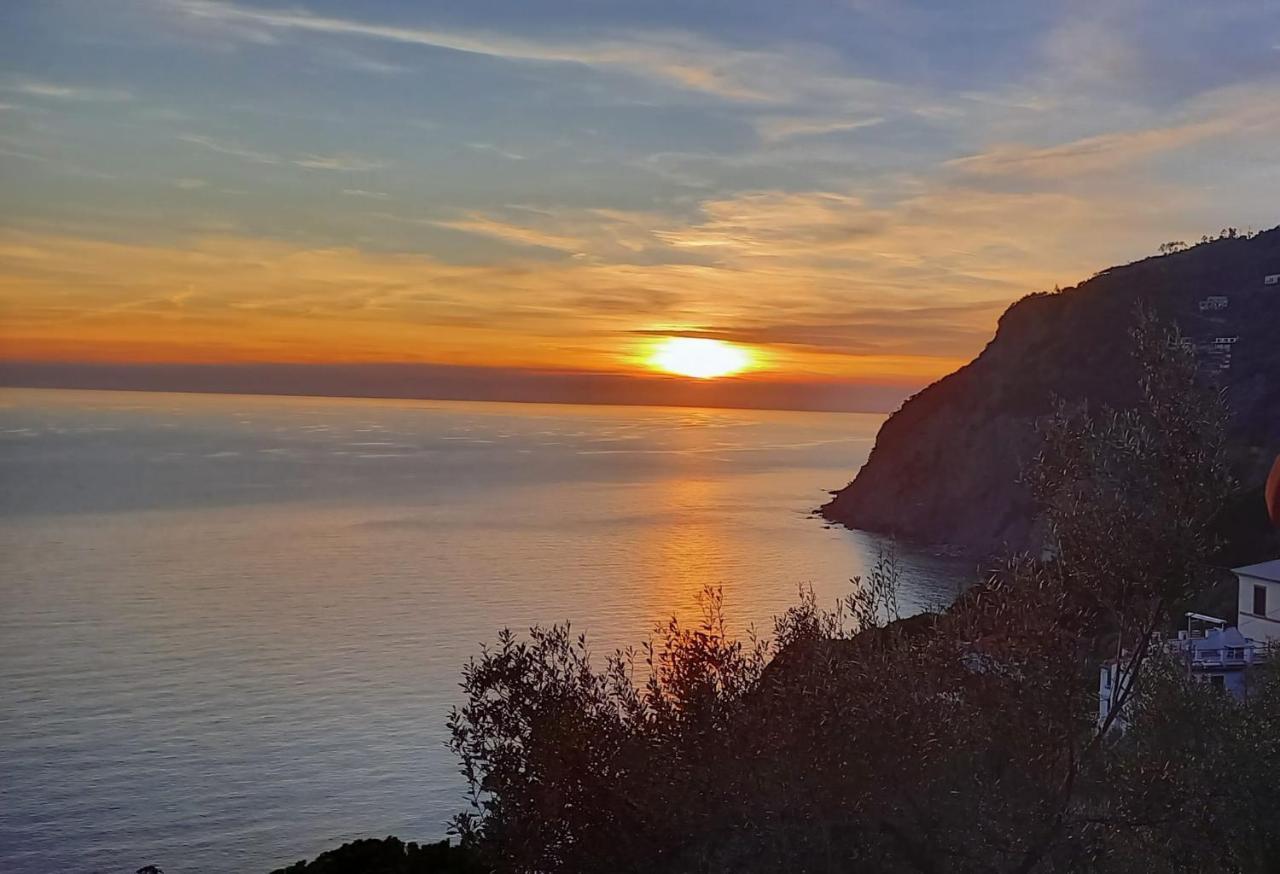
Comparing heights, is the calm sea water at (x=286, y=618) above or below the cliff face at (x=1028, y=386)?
below

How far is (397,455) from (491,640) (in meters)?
146

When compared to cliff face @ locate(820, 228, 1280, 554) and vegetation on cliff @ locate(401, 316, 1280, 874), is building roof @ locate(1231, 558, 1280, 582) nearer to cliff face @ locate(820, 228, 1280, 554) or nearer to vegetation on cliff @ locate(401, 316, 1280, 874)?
vegetation on cliff @ locate(401, 316, 1280, 874)

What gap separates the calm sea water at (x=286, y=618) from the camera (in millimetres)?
36406

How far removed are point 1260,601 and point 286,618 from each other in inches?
2168

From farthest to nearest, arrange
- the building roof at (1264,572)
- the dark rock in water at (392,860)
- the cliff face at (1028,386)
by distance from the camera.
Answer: the cliff face at (1028,386)
the building roof at (1264,572)
the dark rock in water at (392,860)

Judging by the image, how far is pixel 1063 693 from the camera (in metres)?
7.27

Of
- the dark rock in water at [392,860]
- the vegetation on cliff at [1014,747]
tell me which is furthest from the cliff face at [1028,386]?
the vegetation on cliff at [1014,747]

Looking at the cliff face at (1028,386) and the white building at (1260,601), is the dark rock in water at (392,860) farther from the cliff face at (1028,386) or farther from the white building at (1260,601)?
the cliff face at (1028,386)

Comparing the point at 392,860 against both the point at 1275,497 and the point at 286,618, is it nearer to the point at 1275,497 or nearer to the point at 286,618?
the point at 1275,497

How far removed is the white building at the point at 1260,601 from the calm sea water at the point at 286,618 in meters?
26.4

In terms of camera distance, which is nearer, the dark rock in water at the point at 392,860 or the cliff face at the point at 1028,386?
the dark rock in water at the point at 392,860

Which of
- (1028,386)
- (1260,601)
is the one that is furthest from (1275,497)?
(1028,386)

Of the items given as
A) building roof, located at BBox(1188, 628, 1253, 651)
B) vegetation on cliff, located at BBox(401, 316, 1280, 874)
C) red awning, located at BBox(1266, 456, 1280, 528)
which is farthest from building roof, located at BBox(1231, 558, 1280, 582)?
red awning, located at BBox(1266, 456, 1280, 528)

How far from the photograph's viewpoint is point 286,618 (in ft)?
209
